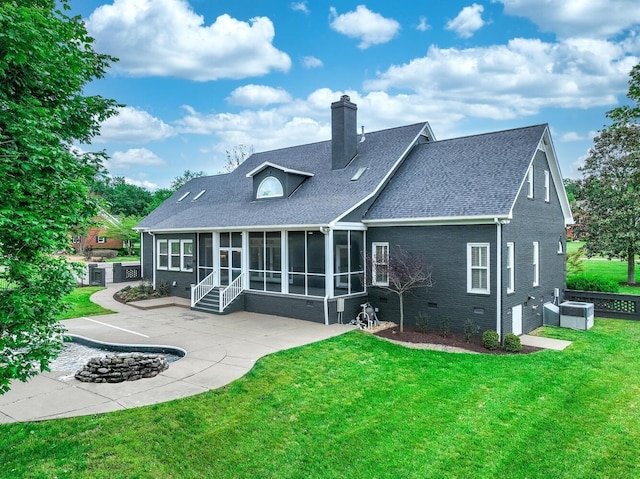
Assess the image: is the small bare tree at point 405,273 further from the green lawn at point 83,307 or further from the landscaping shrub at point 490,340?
the green lawn at point 83,307

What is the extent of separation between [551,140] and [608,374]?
892cm

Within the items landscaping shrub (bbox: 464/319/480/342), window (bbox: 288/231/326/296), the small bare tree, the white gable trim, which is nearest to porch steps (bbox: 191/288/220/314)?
window (bbox: 288/231/326/296)

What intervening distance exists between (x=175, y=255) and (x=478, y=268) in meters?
14.8

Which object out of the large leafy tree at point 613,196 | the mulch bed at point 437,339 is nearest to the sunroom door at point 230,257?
the mulch bed at point 437,339

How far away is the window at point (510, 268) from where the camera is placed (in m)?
12.9

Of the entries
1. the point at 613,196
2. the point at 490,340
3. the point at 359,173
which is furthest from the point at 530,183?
the point at 613,196

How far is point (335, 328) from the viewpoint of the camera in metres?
13.5

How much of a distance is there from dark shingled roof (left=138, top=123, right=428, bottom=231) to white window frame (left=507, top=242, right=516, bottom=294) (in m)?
5.12

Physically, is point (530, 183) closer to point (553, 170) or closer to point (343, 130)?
point (553, 170)

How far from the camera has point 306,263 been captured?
14.9m

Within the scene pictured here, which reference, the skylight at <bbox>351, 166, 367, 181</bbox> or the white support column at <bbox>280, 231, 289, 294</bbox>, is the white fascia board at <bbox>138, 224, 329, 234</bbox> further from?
the skylight at <bbox>351, 166, 367, 181</bbox>

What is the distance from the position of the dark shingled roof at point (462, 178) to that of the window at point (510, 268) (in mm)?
1721

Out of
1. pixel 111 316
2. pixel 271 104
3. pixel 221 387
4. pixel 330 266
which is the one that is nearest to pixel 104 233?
pixel 271 104

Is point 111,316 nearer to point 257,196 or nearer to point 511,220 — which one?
point 257,196
